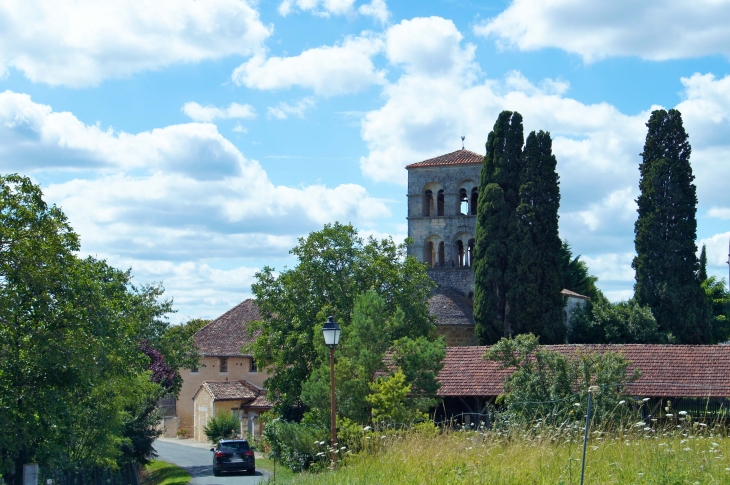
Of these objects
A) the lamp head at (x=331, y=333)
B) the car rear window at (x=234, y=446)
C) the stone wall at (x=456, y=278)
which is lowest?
the car rear window at (x=234, y=446)

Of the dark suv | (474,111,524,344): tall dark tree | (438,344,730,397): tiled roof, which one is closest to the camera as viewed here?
(438,344,730,397): tiled roof

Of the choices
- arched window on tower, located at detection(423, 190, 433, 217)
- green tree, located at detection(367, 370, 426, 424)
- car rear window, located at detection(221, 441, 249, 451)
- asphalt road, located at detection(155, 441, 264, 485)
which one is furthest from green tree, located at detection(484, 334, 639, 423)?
arched window on tower, located at detection(423, 190, 433, 217)

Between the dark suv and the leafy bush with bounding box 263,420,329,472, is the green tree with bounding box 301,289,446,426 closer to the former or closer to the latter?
the leafy bush with bounding box 263,420,329,472

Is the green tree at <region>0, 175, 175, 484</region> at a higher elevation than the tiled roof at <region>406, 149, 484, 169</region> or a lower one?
lower

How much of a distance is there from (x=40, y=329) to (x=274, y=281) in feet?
58.6

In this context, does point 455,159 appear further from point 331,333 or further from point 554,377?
point 331,333

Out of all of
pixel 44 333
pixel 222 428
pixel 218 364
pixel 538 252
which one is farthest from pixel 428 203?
pixel 44 333

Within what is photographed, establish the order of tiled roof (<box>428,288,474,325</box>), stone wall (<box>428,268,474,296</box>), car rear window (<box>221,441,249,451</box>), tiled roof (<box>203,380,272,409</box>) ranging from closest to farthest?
1. car rear window (<box>221,441,249,451</box>)
2. tiled roof (<box>428,288,474,325</box>)
3. tiled roof (<box>203,380,272,409</box>)
4. stone wall (<box>428,268,474,296</box>)

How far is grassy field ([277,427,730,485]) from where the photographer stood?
31.8ft

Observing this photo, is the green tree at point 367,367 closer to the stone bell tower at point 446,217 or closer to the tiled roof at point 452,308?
the tiled roof at point 452,308

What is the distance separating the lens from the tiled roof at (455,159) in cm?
5164

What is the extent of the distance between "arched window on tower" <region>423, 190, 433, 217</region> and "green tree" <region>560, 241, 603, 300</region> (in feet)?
55.4

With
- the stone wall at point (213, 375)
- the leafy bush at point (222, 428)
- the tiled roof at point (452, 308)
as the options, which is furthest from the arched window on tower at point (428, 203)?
the leafy bush at point (222, 428)

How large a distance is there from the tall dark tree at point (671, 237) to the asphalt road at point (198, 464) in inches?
854
